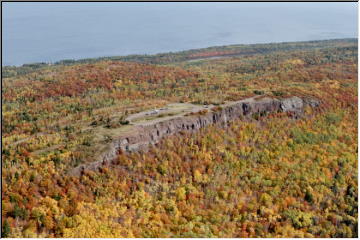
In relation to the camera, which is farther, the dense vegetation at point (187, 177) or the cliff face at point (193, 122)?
the cliff face at point (193, 122)

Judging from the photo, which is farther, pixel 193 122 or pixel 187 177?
pixel 193 122

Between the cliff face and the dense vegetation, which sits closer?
the dense vegetation

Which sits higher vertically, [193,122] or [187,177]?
[193,122]

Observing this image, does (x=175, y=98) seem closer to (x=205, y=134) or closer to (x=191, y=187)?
(x=205, y=134)
